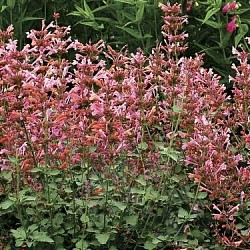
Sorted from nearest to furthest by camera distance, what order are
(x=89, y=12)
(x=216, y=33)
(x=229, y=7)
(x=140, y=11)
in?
(x=229, y=7)
(x=140, y=11)
(x=89, y=12)
(x=216, y=33)

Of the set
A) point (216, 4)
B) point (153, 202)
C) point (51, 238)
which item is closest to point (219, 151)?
point (153, 202)

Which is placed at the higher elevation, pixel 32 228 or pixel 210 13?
pixel 210 13

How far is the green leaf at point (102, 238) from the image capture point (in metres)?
2.69

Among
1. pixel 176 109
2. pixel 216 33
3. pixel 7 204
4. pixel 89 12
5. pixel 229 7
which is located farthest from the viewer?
pixel 216 33

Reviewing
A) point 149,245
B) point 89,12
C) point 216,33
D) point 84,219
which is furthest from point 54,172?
point 216,33

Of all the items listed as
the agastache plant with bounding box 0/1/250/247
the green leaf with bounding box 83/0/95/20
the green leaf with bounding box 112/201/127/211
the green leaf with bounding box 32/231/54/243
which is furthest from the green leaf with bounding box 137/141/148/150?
the green leaf with bounding box 83/0/95/20

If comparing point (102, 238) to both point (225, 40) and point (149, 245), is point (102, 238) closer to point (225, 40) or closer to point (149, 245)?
point (149, 245)

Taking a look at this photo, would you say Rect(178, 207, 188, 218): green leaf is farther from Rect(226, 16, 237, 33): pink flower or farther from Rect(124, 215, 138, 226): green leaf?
Rect(226, 16, 237, 33): pink flower

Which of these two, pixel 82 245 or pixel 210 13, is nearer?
pixel 82 245

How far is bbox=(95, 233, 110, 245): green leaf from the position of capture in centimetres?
269

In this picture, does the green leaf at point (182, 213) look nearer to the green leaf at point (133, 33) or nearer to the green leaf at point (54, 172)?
the green leaf at point (54, 172)

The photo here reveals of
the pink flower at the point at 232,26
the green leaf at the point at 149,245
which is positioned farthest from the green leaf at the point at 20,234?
the pink flower at the point at 232,26

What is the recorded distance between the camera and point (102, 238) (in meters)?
2.72

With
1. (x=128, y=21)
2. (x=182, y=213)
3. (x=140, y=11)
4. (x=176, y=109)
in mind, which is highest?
(x=176, y=109)
